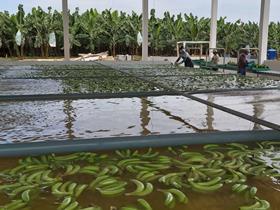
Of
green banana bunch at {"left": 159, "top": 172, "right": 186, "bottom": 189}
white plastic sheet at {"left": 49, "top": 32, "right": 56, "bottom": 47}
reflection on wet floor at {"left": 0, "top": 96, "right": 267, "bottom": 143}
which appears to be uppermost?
white plastic sheet at {"left": 49, "top": 32, "right": 56, "bottom": 47}

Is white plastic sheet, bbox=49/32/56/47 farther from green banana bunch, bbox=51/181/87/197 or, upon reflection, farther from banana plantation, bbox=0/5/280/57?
green banana bunch, bbox=51/181/87/197

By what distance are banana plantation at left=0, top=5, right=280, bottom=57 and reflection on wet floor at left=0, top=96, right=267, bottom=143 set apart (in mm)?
18792

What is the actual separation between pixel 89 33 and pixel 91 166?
22.4 metres

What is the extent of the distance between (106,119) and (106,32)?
2110cm

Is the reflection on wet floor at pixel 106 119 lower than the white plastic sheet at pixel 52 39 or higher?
lower

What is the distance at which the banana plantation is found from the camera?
75.0 feet

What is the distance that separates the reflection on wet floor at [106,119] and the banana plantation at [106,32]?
18792mm

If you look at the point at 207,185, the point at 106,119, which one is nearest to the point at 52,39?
the point at 106,119

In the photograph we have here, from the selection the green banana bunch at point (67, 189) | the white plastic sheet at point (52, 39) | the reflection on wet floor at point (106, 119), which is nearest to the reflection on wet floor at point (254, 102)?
the reflection on wet floor at point (106, 119)

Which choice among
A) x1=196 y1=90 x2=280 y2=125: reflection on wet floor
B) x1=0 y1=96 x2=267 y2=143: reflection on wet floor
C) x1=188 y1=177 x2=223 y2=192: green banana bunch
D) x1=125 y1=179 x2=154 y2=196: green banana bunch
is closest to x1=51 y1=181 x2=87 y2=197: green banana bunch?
x1=125 y1=179 x2=154 y2=196: green banana bunch

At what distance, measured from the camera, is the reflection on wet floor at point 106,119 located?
287cm

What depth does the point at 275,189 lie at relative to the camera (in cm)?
174

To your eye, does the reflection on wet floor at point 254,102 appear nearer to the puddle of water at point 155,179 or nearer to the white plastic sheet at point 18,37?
the puddle of water at point 155,179

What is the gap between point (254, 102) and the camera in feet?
14.4
